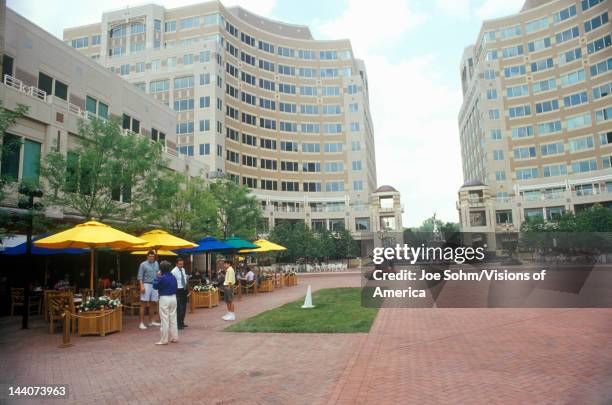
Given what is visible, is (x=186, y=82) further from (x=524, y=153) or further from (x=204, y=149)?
(x=524, y=153)

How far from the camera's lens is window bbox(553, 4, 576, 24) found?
2361 inches

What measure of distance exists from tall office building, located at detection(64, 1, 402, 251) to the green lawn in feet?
152

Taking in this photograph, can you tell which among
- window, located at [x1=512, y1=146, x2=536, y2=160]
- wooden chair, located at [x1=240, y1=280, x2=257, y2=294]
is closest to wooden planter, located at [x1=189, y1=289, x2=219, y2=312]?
wooden chair, located at [x1=240, y1=280, x2=257, y2=294]

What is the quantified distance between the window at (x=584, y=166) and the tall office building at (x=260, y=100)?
2553cm

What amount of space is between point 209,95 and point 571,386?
59039 millimetres

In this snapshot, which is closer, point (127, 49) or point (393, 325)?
point (393, 325)

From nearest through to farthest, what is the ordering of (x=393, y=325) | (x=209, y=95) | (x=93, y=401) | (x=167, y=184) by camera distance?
1. (x=93, y=401)
2. (x=393, y=325)
3. (x=167, y=184)
4. (x=209, y=95)

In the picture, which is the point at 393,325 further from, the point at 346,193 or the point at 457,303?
the point at 346,193

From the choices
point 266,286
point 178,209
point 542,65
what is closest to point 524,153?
point 542,65

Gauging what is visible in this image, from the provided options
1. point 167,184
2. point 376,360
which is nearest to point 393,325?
point 376,360

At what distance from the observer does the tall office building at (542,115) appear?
56.9m

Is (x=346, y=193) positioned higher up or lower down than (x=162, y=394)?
higher up

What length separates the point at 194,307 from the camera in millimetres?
15992

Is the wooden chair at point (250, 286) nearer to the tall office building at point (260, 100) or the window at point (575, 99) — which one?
the tall office building at point (260, 100)
